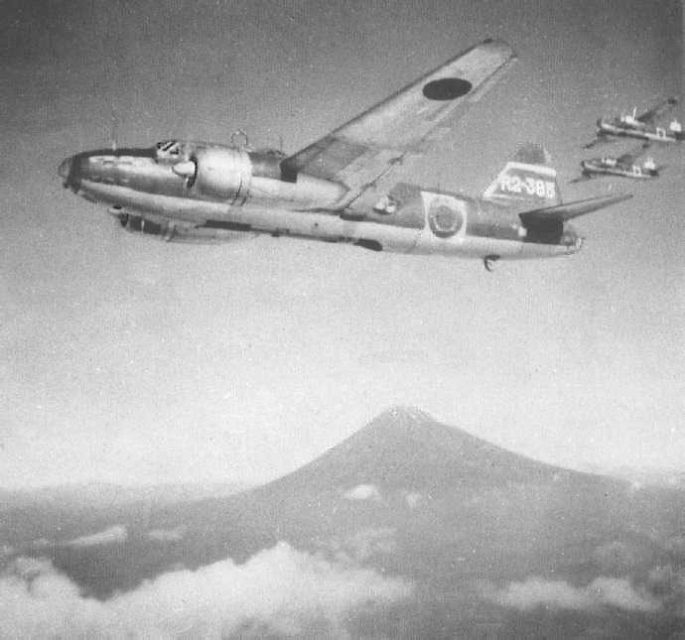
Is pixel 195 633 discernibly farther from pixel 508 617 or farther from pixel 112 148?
pixel 112 148

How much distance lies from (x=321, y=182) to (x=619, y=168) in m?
26.3

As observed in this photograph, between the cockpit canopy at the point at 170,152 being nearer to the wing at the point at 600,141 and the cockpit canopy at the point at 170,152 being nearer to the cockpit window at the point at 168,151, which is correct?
the cockpit window at the point at 168,151

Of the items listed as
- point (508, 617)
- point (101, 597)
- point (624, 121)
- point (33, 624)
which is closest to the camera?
point (624, 121)

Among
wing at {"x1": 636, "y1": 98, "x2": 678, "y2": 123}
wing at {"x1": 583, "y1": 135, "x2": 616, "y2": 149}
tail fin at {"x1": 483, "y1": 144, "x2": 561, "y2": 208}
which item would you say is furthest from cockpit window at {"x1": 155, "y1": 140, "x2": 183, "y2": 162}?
wing at {"x1": 636, "y1": 98, "x2": 678, "y2": 123}

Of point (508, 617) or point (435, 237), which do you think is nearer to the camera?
point (435, 237)

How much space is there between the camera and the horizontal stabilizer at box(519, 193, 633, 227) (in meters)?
12.5

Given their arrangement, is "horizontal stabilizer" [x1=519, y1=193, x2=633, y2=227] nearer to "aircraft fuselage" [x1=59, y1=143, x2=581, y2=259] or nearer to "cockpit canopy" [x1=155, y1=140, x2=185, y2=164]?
"aircraft fuselage" [x1=59, y1=143, x2=581, y2=259]

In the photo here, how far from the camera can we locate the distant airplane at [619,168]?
3088 cm

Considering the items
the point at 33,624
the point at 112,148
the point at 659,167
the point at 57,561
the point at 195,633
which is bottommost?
the point at 195,633

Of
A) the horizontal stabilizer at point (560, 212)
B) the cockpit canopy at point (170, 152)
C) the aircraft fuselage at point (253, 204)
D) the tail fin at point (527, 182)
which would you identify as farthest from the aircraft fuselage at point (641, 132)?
the cockpit canopy at point (170, 152)

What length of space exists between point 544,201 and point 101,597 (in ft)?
669

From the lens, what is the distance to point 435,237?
12.1 metres

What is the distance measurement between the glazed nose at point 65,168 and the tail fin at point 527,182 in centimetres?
910

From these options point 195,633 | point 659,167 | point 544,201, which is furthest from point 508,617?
point 544,201
